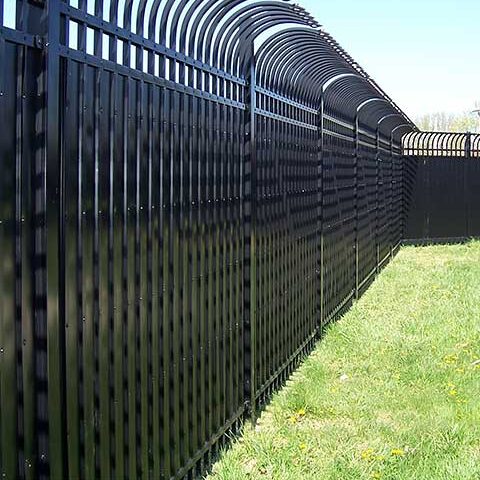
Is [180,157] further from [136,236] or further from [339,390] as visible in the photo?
[339,390]

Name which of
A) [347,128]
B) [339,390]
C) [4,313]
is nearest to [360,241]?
[347,128]

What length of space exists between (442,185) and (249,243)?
46.6 ft

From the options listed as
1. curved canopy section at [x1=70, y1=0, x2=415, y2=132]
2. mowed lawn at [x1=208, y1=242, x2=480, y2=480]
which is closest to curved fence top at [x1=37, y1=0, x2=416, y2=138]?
curved canopy section at [x1=70, y1=0, x2=415, y2=132]

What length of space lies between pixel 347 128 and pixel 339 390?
180 inches

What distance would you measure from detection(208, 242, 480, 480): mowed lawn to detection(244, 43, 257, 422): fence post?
1.06 feet

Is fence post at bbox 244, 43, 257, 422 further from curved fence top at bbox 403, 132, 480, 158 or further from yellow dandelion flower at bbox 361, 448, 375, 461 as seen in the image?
curved fence top at bbox 403, 132, 480, 158

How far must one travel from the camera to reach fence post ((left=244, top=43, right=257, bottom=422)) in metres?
4.91

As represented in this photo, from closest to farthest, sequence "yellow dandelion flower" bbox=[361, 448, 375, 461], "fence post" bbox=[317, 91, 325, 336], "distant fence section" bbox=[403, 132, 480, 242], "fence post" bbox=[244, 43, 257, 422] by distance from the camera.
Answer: "yellow dandelion flower" bbox=[361, 448, 375, 461]
"fence post" bbox=[244, 43, 257, 422]
"fence post" bbox=[317, 91, 325, 336]
"distant fence section" bbox=[403, 132, 480, 242]

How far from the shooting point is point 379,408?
548 centimetres

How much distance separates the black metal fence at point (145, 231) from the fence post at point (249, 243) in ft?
0.04

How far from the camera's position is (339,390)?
5879 mm

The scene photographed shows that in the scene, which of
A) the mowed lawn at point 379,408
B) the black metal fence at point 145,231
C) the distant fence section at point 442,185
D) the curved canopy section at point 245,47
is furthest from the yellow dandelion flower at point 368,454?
the distant fence section at point 442,185

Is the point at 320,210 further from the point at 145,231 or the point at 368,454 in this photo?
the point at 145,231

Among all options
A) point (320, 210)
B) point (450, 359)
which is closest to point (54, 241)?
point (450, 359)
